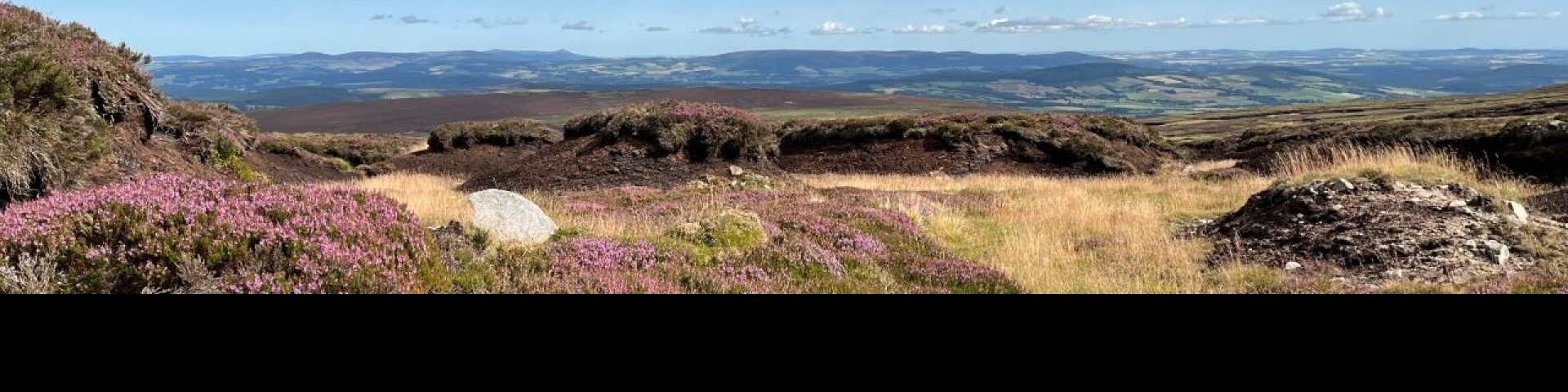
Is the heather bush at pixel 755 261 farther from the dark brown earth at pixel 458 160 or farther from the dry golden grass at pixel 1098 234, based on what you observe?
the dark brown earth at pixel 458 160

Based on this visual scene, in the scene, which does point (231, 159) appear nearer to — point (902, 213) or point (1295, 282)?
point (902, 213)

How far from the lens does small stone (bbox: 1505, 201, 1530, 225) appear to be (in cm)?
1041

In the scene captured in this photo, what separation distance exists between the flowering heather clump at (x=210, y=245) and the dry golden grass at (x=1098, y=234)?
6.32m

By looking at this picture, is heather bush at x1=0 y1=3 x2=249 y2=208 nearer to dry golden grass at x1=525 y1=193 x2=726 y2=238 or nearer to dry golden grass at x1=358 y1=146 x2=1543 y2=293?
dry golden grass at x1=358 y1=146 x2=1543 y2=293

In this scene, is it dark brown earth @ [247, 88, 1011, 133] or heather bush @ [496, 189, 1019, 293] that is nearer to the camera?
heather bush @ [496, 189, 1019, 293]

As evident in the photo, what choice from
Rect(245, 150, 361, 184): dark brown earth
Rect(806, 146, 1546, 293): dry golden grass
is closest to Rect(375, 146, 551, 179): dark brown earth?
Rect(245, 150, 361, 184): dark brown earth

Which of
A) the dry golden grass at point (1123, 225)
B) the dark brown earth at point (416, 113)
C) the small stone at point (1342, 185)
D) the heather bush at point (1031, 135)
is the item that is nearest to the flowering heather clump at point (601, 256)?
the dry golden grass at point (1123, 225)

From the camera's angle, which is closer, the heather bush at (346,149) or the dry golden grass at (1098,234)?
the dry golden grass at (1098,234)

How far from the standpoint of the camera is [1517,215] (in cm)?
1091

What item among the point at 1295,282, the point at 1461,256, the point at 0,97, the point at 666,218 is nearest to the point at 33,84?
the point at 0,97

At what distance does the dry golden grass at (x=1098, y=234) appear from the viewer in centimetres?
931

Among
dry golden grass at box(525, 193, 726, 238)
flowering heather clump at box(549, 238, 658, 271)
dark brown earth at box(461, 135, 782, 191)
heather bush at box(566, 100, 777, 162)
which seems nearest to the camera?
flowering heather clump at box(549, 238, 658, 271)

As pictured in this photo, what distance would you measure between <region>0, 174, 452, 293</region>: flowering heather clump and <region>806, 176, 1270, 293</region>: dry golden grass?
20.7ft
